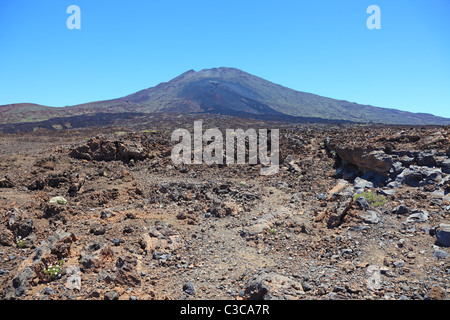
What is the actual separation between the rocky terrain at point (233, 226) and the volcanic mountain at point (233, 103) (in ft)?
153

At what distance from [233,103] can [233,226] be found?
7070 centimetres

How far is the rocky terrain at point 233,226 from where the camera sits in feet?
13.4

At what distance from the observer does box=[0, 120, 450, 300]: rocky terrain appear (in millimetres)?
4098

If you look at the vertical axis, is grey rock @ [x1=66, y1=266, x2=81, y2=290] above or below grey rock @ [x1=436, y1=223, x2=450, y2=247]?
below

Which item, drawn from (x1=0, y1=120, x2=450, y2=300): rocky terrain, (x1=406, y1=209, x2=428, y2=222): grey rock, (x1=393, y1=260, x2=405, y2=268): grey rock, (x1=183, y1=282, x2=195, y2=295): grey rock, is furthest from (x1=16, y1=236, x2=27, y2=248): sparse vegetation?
(x1=406, y1=209, x2=428, y2=222): grey rock

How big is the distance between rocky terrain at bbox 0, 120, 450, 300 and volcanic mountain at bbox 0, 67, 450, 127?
46.6 m

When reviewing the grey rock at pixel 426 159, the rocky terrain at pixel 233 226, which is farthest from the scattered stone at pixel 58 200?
the grey rock at pixel 426 159

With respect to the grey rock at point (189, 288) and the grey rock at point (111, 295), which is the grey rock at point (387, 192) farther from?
the grey rock at point (111, 295)

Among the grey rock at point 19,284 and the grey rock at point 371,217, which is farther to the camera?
the grey rock at point 371,217

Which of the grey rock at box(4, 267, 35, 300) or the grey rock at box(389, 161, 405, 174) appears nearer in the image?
the grey rock at box(4, 267, 35, 300)

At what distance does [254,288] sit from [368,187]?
5674mm

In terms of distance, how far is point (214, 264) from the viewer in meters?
5.02

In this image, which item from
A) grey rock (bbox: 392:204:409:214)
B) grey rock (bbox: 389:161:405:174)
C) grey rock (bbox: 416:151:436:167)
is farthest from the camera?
grey rock (bbox: 389:161:405:174)

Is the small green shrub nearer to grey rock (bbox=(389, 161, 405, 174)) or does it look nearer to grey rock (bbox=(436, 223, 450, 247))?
grey rock (bbox=(389, 161, 405, 174))
